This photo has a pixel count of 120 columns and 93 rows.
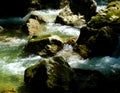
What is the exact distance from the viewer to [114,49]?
17.1 metres

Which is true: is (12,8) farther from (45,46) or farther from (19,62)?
(19,62)

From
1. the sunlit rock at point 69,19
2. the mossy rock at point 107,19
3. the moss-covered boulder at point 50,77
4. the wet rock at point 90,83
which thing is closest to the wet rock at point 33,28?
the sunlit rock at point 69,19

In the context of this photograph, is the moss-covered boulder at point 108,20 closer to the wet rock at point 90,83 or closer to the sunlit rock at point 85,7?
the wet rock at point 90,83

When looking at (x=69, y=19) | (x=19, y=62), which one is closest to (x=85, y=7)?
(x=69, y=19)

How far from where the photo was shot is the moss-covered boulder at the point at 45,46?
57.5 ft

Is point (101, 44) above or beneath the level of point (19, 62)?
above

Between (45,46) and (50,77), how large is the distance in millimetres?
5201

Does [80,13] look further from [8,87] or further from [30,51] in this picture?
[8,87]

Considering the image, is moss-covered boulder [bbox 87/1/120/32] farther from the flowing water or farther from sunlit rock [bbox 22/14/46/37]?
sunlit rock [bbox 22/14/46/37]

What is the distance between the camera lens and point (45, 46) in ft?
57.9

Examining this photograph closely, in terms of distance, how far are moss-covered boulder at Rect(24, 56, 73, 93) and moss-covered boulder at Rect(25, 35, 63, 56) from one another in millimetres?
4126

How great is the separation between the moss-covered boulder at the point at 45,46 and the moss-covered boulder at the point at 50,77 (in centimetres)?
413

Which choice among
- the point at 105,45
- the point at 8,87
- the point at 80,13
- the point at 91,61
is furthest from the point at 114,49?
the point at 80,13

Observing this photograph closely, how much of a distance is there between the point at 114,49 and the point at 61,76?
534 cm
